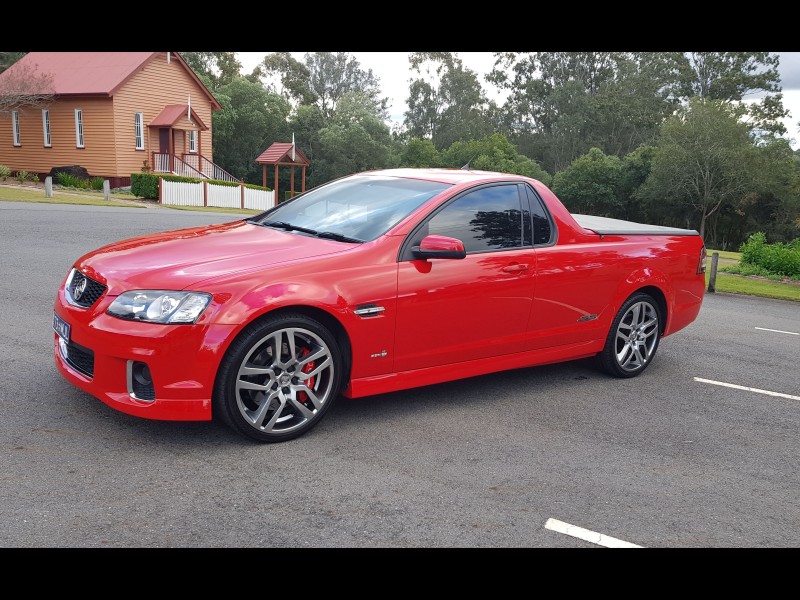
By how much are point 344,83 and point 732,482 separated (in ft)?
267

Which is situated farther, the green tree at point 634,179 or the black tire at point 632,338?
the green tree at point 634,179

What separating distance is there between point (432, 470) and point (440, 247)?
60.4 inches

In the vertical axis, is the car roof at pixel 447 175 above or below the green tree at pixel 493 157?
below

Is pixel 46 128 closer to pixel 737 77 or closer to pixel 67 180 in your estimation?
pixel 67 180

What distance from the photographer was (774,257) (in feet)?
56.7

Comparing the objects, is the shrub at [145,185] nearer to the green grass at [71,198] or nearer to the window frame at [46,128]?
the green grass at [71,198]

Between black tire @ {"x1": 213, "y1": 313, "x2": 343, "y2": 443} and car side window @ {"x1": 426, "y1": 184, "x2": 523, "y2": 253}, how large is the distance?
4.18 feet

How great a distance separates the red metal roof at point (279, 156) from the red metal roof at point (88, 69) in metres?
6.13

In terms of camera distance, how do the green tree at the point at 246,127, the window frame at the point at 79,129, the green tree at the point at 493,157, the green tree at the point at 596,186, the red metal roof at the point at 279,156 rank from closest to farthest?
the window frame at the point at 79,129 → the red metal roof at the point at 279,156 → the green tree at the point at 246,127 → the green tree at the point at 596,186 → the green tree at the point at 493,157

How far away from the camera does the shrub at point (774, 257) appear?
55.3 ft

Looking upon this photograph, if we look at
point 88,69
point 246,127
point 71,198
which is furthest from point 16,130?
point 246,127

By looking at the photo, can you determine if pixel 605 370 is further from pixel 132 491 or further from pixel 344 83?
pixel 344 83

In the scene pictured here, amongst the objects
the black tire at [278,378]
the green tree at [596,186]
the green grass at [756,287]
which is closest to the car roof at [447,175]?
the black tire at [278,378]
